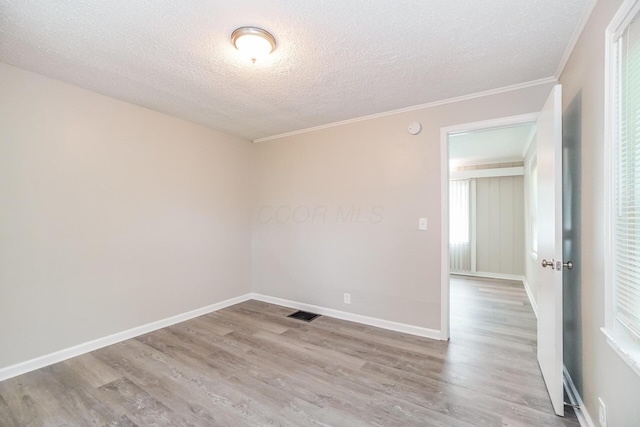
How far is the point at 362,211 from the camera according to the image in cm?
335

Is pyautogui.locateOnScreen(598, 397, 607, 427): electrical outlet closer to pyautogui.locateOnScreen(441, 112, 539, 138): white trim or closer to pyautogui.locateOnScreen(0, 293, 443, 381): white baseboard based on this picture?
pyautogui.locateOnScreen(0, 293, 443, 381): white baseboard

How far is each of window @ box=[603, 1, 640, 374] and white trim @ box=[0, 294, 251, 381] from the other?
3686 mm

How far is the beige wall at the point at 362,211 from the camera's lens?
2.90 meters

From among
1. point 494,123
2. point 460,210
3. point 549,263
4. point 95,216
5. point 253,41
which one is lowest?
point 549,263

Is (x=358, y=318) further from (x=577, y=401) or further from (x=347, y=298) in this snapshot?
(x=577, y=401)

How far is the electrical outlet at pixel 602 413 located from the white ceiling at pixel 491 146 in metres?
2.77

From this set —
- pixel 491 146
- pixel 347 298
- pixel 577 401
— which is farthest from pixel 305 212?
pixel 491 146

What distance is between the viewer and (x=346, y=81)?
241cm

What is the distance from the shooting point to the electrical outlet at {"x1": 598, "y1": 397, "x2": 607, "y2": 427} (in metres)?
1.40

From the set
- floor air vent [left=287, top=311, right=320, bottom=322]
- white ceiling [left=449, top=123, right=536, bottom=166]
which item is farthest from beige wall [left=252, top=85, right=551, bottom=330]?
white ceiling [left=449, top=123, right=536, bottom=166]

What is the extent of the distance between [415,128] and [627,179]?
1.91 meters

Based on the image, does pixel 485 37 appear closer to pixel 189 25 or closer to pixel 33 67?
pixel 189 25

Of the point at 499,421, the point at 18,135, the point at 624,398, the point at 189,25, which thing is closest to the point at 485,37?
the point at 189,25

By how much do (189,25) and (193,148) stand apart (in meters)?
2.00
